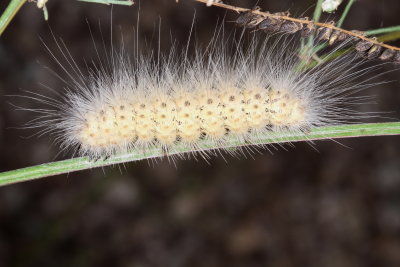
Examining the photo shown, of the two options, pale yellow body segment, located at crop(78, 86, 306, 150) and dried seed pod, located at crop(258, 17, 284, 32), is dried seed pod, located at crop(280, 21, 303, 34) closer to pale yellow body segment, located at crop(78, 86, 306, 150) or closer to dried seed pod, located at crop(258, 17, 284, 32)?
dried seed pod, located at crop(258, 17, 284, 32)

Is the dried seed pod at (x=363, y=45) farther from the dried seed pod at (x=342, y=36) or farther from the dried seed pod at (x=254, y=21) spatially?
the dried seed pod at (x=254, y=21)

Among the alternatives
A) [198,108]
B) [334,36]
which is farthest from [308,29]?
[198,108]

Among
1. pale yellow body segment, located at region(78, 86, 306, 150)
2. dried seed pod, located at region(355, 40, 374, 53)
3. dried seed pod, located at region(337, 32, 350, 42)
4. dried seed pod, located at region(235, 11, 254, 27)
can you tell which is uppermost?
dried seed pod, located at region(235, 11, 254, 27)

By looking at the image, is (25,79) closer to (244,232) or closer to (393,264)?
(244,232)

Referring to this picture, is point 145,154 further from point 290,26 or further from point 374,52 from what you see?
point 374,52

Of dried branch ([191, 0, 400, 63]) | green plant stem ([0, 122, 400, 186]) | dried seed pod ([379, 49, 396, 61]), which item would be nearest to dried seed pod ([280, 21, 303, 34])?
dried branch ([191, 0, 400, 63])

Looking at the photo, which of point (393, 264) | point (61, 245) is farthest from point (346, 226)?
point (61, 245)
